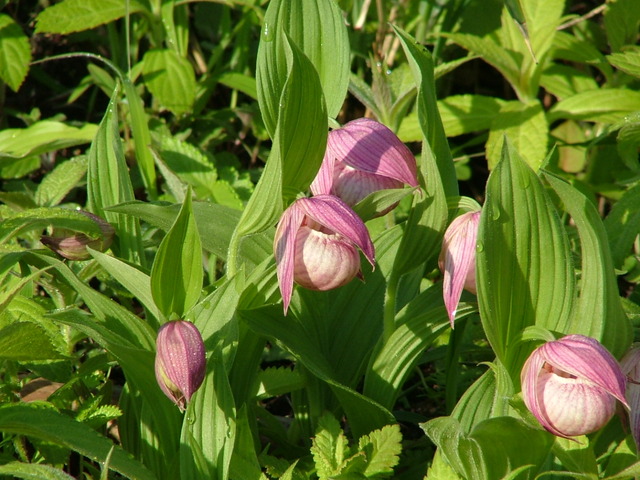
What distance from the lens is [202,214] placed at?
1.13 m

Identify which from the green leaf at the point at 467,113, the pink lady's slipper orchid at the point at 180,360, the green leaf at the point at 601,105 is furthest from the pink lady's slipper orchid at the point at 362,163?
the green leaf at the point at 601,105

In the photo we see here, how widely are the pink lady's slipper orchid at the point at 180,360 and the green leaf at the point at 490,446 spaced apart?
300 millimetres

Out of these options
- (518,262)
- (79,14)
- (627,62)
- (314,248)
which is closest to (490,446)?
(518,262)

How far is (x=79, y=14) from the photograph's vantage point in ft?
6.48

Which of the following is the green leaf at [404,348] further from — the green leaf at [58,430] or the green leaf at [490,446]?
the green leaf at [58,430]

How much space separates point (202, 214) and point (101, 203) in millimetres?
229

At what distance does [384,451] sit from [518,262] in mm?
312

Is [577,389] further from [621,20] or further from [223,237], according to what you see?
[621,20]

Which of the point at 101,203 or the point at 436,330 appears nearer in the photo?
the point at 436,330

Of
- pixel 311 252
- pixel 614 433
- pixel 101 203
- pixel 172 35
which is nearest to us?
pixel 311 252

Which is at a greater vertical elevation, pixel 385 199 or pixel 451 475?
pixel 385 199

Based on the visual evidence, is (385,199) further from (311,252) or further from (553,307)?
(553,307)

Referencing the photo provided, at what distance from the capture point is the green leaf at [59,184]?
1596mm

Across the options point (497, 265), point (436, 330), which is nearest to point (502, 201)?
point (497, 265)
